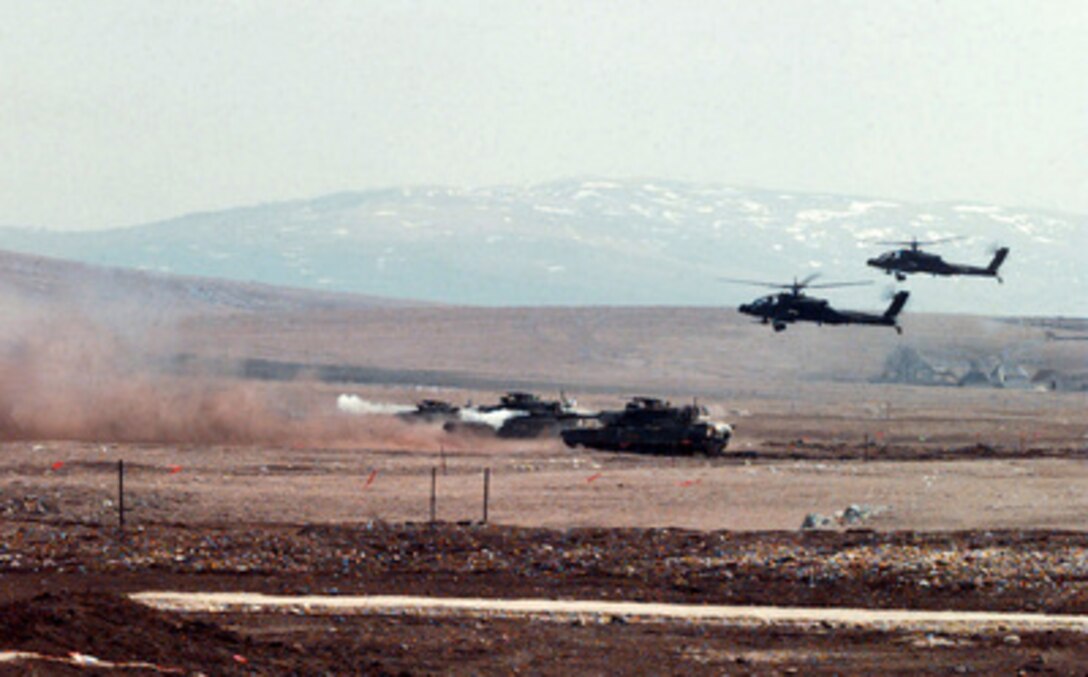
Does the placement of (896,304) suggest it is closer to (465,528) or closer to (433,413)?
(433,413)

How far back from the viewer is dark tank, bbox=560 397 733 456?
63594 mm

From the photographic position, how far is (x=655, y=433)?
64438 millimetres

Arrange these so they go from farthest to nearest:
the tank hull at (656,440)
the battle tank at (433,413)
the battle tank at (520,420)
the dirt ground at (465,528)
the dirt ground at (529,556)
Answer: the battle tank at (433,413), the battle tank at (520,420), the tank hull at (656,440), the dirt ground at (465,528), the dirt ground at (529,556)

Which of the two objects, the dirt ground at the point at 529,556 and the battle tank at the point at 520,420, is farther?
the battle tank at the point at 520,420

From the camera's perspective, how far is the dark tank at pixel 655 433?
63.6 m

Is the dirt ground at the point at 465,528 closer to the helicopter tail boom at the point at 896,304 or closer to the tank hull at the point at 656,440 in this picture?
the tank hull at the point at 656,440

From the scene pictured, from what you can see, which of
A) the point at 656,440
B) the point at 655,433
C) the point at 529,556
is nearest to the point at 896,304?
the point at 655,433

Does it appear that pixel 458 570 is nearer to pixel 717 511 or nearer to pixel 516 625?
pixel 516 625

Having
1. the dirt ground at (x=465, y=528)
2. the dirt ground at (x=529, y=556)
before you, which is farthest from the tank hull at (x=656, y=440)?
the dirt ground at (x=529, y=556)

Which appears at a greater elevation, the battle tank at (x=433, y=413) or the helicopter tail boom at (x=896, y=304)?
the helicopter tail boom at (x=896, y=304)

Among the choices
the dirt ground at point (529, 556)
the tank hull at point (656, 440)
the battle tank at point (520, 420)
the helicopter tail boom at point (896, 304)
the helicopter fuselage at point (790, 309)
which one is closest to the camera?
the dirt ground at point (529, 556)

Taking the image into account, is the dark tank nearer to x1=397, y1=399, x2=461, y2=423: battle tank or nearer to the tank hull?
the tank hull

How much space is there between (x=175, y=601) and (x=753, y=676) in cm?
881

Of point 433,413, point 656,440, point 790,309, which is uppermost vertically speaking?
point 790,309
